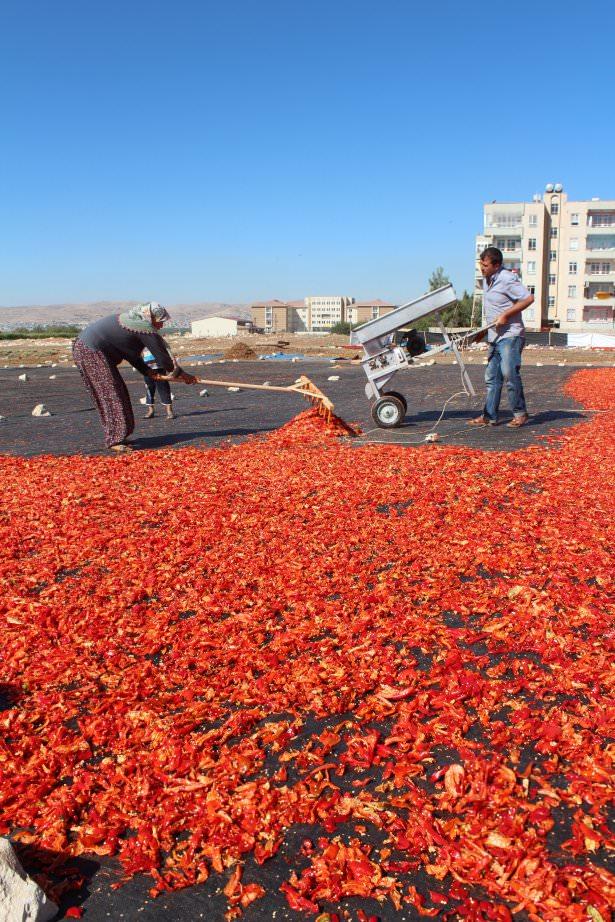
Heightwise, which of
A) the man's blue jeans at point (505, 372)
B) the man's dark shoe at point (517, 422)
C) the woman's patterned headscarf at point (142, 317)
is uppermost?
the woman's patterned headscarf at point (142, 317)

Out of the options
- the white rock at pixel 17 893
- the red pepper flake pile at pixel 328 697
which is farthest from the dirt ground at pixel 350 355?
the white rock at pixel 17 893

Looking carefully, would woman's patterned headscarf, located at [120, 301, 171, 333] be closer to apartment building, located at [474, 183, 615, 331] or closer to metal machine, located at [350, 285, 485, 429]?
metal machine, located at [350, 285, 485, 429]

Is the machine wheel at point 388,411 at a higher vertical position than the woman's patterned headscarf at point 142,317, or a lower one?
lower

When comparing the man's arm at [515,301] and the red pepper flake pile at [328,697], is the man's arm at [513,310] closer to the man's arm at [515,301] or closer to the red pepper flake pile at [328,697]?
the man's arm at [515,301]

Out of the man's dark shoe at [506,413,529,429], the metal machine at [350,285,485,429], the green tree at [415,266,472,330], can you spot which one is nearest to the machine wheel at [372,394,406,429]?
the metal machine at [350,285,485,429]

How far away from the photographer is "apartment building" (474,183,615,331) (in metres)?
73.9

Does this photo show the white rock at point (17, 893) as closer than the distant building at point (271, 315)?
Yes

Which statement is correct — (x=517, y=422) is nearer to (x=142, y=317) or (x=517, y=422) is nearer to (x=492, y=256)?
(x=492, y=256)

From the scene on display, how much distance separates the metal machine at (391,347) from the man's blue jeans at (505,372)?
1.35 feet

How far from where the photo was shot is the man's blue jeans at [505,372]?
32.3 feet

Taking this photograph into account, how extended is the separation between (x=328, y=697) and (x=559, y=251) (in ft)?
271

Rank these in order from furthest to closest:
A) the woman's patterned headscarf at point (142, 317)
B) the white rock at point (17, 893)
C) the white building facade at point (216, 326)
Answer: the white building facade at point (216, 326) < the woman's patterned headscarf at point (142, 317) < the white rock at point (17, 893)

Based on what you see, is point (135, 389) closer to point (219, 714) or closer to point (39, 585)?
point (39, 585)

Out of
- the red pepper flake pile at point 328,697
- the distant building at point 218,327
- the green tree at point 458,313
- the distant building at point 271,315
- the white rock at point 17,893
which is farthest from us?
the distant building at point 271,315
